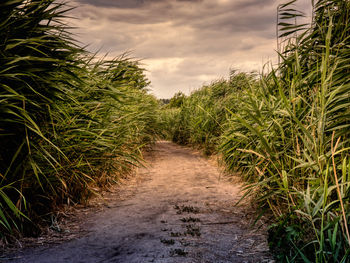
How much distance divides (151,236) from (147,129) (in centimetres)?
420

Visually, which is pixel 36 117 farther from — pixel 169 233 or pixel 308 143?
pixel 308 143

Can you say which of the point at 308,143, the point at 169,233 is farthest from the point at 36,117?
the point at 308,143

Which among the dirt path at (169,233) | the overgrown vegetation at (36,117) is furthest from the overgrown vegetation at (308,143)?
the overgrown vegetation at (36,117)

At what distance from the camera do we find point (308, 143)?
78.3 inches

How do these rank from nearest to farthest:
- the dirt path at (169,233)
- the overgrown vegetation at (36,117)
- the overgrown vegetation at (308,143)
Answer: the overgrown vegetation at (308,143)
the dirt path at (169,233)
the overgrown vegetation at (36,117)

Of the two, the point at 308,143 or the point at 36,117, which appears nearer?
the point at 308,143

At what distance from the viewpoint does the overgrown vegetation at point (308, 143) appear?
1510mm

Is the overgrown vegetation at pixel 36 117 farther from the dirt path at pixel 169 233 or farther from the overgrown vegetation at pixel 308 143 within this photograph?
the overgrown vegetation at pixel 308 143

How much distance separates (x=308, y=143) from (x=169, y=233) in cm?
130

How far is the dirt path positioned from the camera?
1.87 m

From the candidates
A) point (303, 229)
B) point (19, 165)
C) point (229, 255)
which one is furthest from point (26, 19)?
point (303, 229)

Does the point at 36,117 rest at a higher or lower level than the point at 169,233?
higher

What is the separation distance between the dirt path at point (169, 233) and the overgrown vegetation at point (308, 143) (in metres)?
0.30

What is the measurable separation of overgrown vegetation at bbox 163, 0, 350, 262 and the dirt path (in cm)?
30
